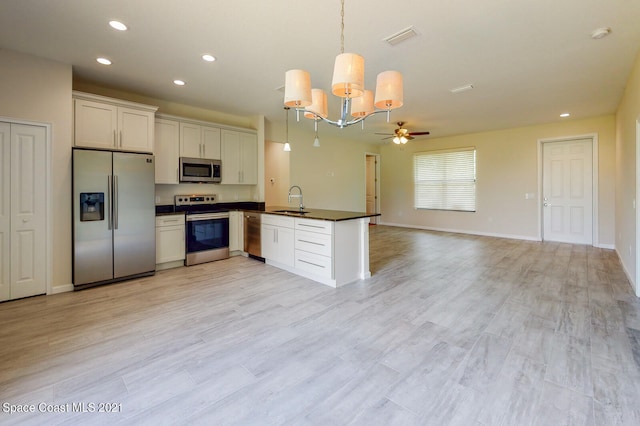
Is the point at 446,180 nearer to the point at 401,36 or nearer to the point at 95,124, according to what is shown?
the point at 401,36

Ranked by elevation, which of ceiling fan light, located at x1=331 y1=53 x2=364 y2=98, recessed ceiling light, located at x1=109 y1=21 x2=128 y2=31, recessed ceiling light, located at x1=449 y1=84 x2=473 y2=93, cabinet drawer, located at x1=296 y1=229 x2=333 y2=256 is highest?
recessed ceiling light, located at x1=449 y1=84 x2=473 y2=93

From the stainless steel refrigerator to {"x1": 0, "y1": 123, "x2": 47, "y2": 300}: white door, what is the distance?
33cm

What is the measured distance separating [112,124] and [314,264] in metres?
3.39

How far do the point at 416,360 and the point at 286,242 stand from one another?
107 inches

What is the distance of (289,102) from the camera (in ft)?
8.73

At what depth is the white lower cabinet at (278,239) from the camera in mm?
4395

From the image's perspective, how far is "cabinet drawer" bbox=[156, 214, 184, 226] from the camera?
14.8 feet

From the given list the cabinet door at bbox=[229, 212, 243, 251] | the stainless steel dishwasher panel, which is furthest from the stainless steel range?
the stainless steel dishwasher panel

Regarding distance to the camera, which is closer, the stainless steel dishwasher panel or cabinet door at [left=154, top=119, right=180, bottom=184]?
cabinet door at [left=154, top=119, right=180, bottom=184]

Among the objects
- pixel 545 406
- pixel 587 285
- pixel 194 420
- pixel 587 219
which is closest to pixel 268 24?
pixel 194 420

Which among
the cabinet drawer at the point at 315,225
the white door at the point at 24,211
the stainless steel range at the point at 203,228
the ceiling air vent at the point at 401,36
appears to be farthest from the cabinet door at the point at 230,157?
the ceiling air vent at the point at 401,36

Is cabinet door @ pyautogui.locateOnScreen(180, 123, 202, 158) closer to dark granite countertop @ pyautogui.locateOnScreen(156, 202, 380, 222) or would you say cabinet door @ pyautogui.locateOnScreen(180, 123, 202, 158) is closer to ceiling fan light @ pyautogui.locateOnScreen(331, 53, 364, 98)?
dark granite countertop @ pyautogui.locateOnScreen(156, 202, 380, 222)

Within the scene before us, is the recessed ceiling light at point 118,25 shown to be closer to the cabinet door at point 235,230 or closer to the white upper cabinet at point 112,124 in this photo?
the white upper cabinet at point 112,124

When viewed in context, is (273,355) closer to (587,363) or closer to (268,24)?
(587,363)
